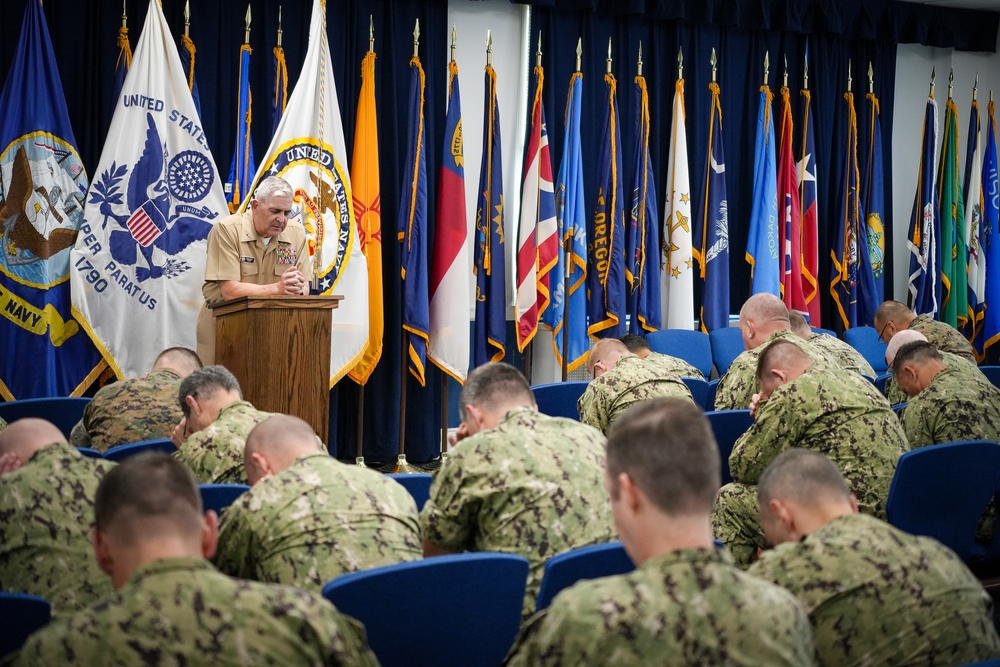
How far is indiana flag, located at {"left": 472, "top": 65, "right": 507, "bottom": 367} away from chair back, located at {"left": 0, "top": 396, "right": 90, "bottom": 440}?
3.42 m

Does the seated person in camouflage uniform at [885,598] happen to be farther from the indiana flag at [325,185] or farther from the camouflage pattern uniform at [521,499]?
the indiana flag at [325,185]

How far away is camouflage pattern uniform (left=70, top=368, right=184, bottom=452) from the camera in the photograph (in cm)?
438

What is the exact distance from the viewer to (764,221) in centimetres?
871

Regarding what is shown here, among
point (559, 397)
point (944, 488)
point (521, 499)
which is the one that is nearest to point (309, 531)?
point (521, 499)

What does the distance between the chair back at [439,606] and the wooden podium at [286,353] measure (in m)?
2.62

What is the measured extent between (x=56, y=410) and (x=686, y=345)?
4.65 meters

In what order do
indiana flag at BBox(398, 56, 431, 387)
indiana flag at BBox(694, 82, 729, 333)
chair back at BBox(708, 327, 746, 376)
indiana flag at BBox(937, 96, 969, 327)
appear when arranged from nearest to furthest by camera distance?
indiana flag at BBox(398, 56, 431, 387), chair back at BBox(708, 327, 746, 376), indiana flag at BBox(694, 82, 729, 333), indiana flag at BBox(937, 96, 969, 327)

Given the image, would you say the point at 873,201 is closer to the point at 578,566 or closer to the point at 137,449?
the point at 137,449

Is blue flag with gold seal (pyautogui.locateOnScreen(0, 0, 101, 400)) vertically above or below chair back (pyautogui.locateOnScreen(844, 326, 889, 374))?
above

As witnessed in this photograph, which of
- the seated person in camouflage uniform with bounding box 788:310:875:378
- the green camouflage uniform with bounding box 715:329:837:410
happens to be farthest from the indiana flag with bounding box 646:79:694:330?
the green camouflage uniform with bounding box 715:329:837:410

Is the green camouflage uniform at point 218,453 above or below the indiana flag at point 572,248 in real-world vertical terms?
below

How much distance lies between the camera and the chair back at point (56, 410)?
4.77 metres

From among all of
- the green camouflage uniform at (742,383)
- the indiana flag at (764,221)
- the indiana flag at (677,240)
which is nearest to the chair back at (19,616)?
Result: the green camouflage uniform at (742,383)

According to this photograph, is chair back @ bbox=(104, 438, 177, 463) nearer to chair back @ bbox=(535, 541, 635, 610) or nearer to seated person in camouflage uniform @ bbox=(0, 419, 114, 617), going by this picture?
seated person in camouflage uniform @ bbox=(0, 419, 114, 617)
